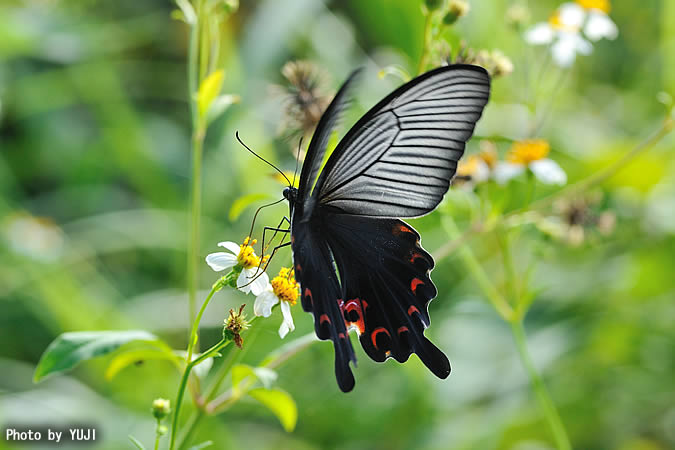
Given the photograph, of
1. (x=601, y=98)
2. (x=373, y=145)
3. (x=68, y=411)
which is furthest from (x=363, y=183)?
(x=601, y=98)

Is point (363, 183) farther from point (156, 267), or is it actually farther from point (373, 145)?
point (156, 267)

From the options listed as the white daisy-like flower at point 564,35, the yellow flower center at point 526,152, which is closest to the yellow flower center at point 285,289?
the yellow flower center at point 526,152

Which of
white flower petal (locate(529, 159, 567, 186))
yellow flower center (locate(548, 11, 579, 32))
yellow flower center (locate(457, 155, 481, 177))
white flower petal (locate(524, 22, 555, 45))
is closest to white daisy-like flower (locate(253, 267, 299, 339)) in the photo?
yellow flower center (locate(457, 155, 481, 177))

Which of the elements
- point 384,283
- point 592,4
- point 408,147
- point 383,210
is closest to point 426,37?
point 408,147

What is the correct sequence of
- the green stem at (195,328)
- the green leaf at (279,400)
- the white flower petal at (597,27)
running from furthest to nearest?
the white flower petal at (597,27), the green leaf at (279,400), the green stem at (195,328)

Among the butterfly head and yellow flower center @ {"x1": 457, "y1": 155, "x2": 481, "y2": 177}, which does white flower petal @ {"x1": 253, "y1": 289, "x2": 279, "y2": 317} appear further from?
yellow flower center @ {"x1": 457, "y1": 155, "x2": 481, "y2": 177}

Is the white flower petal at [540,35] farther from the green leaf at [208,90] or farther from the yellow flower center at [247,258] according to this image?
the yellow flower center at [247,258]
